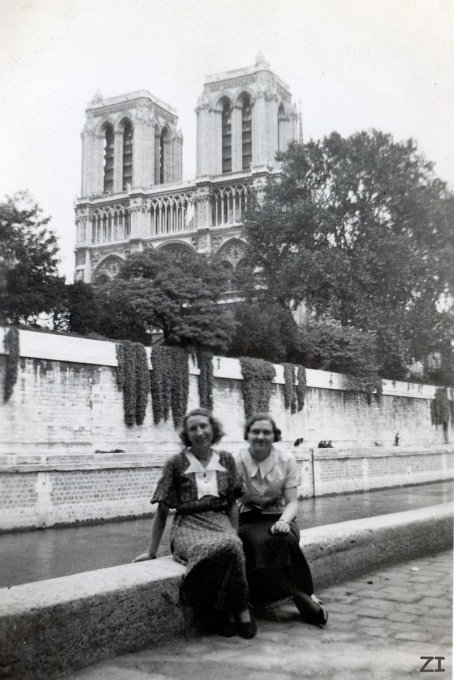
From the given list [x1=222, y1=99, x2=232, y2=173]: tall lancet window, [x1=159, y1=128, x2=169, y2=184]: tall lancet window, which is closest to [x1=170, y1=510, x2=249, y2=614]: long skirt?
[x1=222, y1=99, x2=232, y2=173]: tall lancet window

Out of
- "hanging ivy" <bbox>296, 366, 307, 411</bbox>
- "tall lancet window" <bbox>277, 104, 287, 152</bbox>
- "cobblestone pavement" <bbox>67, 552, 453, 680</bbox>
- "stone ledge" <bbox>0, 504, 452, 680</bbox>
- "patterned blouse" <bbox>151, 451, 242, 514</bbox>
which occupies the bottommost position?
"cobblestone pavement" <bbox>67, 552, 453, 680</bbox>

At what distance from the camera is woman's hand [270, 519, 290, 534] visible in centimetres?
293

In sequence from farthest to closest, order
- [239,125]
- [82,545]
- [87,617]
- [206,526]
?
1. [239,125]
2. [82,545]
3. [206,526]
4. [87,617]

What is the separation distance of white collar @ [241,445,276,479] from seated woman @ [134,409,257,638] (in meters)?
0.14

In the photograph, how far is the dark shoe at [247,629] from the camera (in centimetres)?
261

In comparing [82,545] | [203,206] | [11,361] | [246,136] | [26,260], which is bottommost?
[82,545]

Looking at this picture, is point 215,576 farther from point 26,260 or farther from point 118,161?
point 118,161

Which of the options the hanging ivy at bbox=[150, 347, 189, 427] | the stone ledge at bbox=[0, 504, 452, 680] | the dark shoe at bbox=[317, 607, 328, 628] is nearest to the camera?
the stone ledge at bbox=[0, 504, 452, 680]

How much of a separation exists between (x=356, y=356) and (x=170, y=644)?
16.3 m

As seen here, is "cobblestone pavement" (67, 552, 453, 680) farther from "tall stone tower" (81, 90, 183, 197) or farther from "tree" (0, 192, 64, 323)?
"tall stone tower" (81, 90, 183, 197)

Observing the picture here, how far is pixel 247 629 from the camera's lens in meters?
2.61

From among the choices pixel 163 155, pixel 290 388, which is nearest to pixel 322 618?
pixel 290 388

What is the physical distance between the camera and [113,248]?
1487 inches

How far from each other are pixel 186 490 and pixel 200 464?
0.41 feet
